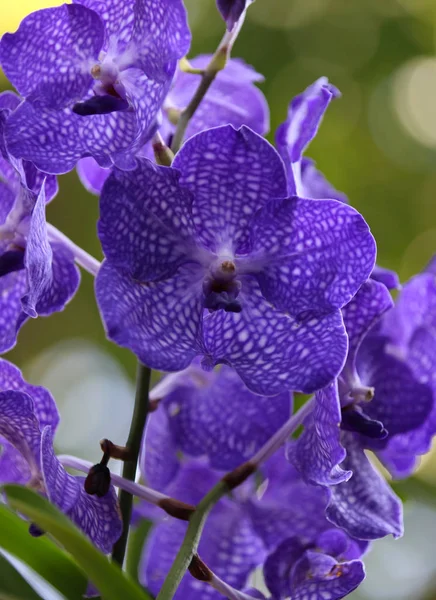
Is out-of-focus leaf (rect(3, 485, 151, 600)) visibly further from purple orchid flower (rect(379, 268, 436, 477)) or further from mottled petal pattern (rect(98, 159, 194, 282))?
purple orchid flower (rect(379, 268, 436, 477))

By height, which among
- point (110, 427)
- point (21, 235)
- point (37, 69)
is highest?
point (37, 69)

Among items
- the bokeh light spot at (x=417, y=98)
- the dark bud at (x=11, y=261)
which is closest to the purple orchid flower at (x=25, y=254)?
the dark bud at (x=11, y=261)

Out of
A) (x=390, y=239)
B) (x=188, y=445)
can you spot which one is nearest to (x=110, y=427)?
(x=390, y=239)

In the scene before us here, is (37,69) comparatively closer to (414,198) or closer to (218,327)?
(218,327)

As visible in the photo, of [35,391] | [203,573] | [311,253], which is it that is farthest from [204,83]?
[203,573]

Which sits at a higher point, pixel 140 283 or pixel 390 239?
pixel 140 283

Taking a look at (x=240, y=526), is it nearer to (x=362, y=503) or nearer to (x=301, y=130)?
(x=362, y=503)

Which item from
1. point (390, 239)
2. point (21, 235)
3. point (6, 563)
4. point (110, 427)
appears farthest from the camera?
point (390, 239)
